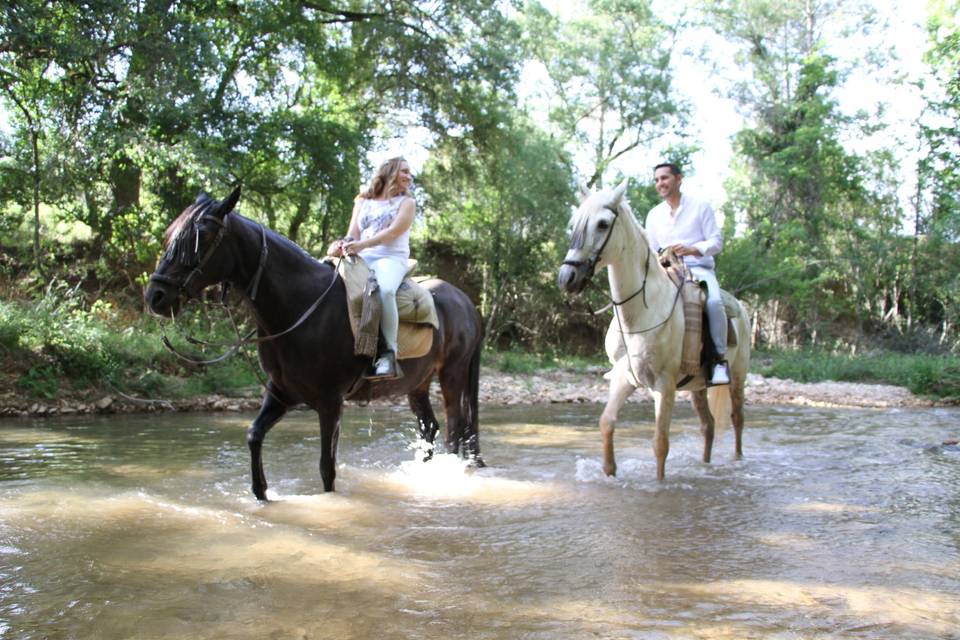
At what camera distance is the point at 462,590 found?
359 cm

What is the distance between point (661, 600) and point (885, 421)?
10.0 m

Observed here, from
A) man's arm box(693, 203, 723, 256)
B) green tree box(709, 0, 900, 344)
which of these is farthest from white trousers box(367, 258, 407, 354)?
green tree box(709, 0, 900, 344)

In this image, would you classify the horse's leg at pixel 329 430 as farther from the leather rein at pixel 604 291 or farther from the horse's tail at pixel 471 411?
the leather rein at pixel 604 291

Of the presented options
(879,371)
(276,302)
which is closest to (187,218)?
(276,302)

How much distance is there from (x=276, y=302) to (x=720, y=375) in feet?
13.2

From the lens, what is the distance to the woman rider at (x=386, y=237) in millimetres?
5660

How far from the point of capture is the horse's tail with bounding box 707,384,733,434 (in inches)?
303

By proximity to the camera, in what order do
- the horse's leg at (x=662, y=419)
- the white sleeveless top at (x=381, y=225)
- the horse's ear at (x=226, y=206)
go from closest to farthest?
the horse's ear at (x=226, y=206)
the white sleeveless top at (x=381, y=225)
the horse's leg at (x=662, y=419)

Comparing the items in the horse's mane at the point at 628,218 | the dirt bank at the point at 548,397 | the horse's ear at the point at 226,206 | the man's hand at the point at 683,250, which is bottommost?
the dirt bank at the point at 548,397

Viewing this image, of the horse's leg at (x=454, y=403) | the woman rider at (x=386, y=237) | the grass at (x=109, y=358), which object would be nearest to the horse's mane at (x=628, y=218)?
the woman rider at (x=386, y=237)

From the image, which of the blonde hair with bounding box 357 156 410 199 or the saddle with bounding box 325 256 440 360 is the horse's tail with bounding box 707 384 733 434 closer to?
the saddle with bounding box 325 256 440 360

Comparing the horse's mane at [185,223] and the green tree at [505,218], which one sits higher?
the green tree at [505,218]

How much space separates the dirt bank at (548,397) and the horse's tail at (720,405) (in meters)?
6.93

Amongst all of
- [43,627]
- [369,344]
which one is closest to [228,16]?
[369,344]
